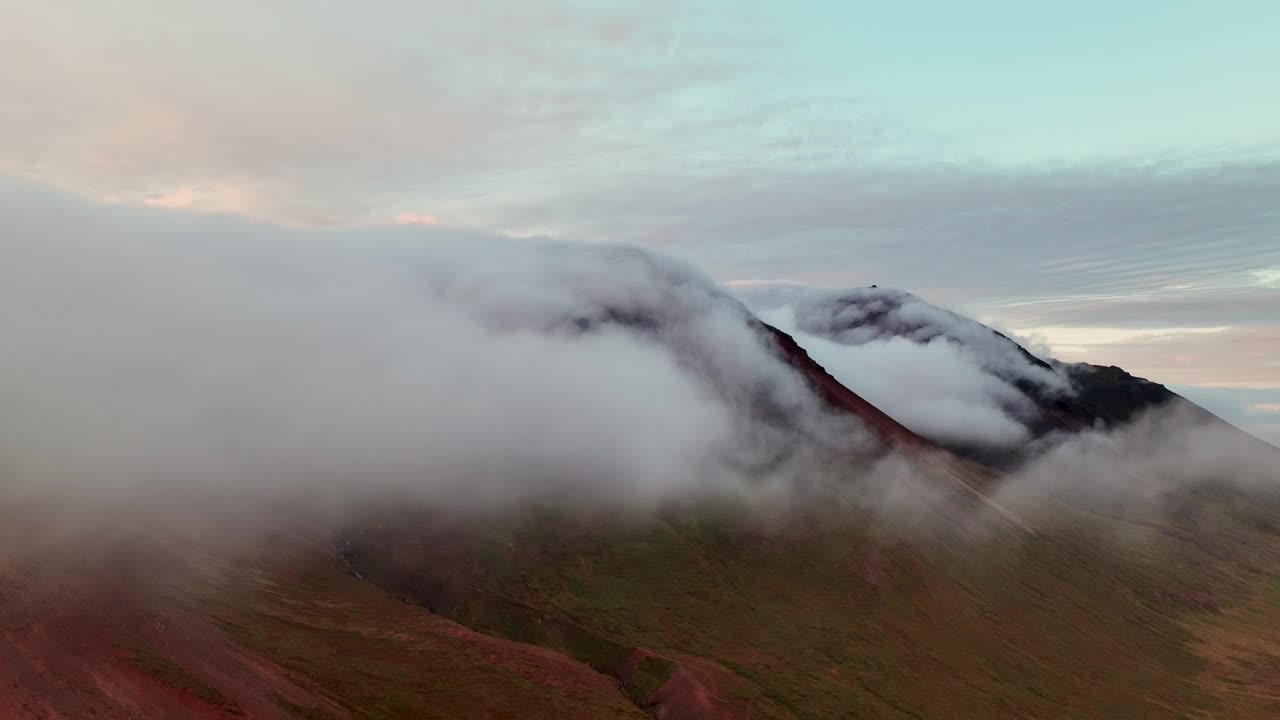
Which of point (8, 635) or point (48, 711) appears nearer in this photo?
point (48, 711)

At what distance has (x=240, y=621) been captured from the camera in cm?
15188

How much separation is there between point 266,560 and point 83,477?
4553cm

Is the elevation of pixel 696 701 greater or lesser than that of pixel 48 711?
lesser

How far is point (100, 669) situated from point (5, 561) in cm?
3492

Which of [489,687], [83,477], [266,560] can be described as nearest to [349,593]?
[266,560]

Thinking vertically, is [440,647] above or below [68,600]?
below

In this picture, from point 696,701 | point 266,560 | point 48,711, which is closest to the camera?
point 48,711

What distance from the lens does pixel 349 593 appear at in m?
195

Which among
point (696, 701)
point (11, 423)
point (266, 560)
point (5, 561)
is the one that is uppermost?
point (11, 423)

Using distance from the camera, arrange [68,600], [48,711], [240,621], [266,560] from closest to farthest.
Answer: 1. [48,711]
2. [68,600]
3. [240,621]
4. [266,560]

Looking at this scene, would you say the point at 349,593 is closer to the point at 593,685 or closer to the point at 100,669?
the point at 593,685

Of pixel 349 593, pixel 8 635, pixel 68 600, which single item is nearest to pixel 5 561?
pixel 68 600

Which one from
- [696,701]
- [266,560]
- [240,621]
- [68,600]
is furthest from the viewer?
[266,560]

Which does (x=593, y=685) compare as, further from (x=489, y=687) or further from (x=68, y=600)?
(x=68, y=600)
